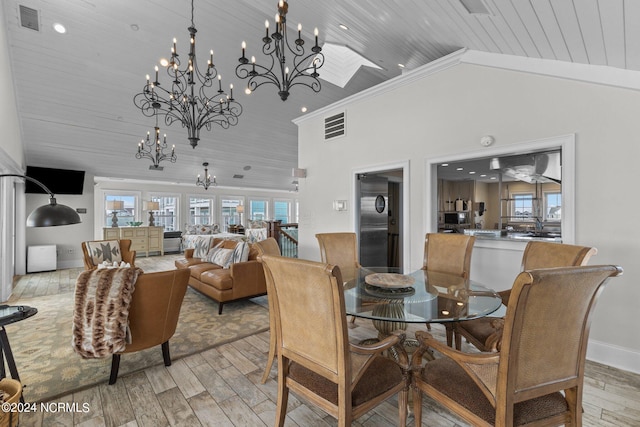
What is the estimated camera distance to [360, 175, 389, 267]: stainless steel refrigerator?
4.56m

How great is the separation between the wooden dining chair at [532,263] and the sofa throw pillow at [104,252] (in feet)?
15.8

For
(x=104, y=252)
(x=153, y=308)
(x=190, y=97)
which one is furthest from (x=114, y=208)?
(x=153, y=308)

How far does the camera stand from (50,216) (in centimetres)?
214

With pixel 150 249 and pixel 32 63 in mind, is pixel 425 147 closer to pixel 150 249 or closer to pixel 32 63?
pixel 32 63

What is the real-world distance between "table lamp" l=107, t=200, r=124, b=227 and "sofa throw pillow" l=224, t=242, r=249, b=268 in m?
6.31

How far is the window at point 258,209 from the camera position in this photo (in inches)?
472

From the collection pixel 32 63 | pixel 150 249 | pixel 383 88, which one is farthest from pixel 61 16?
pixel 150 249

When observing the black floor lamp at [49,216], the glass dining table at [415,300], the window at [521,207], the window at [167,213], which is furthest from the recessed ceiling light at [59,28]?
the window at [521,207]

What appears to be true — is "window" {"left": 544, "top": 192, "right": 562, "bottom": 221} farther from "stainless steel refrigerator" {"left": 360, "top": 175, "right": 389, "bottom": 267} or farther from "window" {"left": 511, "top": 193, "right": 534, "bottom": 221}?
"stainless steel refrigerator" {"left": 360, "top": 175, "right": 389, "bottom": 267}

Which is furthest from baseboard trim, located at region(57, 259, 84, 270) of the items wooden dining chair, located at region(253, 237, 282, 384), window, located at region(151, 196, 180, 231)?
wooden dining chair, located at region(253, 237, 282, 384)

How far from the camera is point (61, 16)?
151 inches

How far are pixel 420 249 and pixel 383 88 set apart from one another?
2243 millimetres

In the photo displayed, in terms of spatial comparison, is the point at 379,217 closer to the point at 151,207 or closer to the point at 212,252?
the point at 212,252

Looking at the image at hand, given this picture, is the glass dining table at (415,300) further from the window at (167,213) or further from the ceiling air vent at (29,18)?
the window at (167,213)
